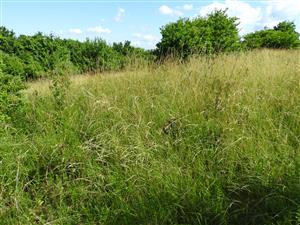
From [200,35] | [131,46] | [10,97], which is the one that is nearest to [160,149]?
[10,97]

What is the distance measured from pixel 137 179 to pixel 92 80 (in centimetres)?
329

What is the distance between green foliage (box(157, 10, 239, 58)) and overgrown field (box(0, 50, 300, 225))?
10.3ft

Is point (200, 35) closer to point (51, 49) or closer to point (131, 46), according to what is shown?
point (131, 46)

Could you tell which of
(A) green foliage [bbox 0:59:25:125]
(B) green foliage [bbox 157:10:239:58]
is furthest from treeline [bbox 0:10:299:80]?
(A) green foliage [bbox 0:59:25:125]

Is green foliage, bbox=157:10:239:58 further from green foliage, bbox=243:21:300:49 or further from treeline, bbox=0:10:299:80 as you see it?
green foliage, bbox=243:21:300:49

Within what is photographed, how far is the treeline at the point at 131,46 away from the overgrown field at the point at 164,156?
2.09 metres

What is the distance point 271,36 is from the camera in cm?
1195

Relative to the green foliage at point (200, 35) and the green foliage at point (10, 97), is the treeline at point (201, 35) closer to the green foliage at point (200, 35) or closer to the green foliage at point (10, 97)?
the green foliage at point (200, 35)

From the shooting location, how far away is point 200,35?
7.95m

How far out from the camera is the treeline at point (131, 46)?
24.4 feet

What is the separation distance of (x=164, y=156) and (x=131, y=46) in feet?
26.6

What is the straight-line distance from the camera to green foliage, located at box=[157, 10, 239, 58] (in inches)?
302

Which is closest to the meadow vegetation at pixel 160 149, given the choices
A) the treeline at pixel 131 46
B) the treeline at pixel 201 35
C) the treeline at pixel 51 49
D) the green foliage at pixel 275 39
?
the treeline at pixel 131 46

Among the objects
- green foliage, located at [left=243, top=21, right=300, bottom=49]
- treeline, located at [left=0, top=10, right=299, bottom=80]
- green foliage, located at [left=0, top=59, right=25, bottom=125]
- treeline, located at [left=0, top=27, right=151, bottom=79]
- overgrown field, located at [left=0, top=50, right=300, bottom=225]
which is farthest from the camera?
green foliage, located at [left=243, top=21, right=300, bottom=49]
